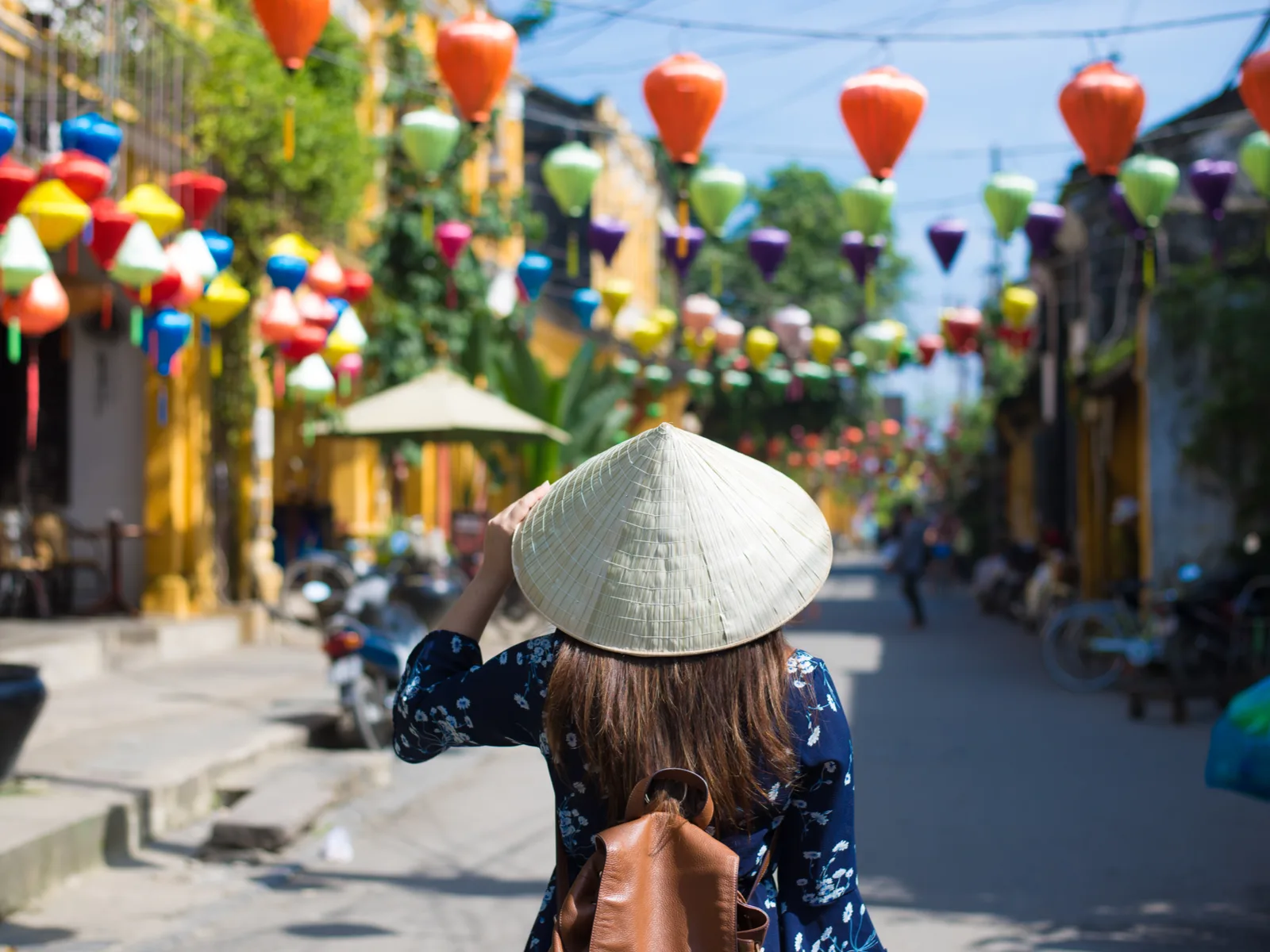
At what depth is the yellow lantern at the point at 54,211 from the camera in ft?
22.4

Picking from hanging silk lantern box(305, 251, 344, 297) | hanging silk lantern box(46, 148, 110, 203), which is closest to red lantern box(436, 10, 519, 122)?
hanging silk lantern box(46, 148, 110, 203)

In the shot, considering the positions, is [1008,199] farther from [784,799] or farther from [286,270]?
[784,799]

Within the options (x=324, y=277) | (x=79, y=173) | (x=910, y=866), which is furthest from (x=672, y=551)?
(x=324, y=277)

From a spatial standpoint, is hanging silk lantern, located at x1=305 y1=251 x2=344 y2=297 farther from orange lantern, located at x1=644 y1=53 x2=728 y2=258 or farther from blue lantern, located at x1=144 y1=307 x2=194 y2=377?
orange lantern, located at x1=644 y1=53 x2=728 y2=258

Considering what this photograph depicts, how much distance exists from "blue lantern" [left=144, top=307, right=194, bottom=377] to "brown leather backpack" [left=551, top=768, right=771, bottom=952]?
23.4 feet

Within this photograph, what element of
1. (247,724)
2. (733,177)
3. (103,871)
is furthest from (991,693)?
(103,871)

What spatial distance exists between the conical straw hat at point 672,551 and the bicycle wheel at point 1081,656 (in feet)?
37.8

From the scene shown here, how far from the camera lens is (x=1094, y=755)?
966cm

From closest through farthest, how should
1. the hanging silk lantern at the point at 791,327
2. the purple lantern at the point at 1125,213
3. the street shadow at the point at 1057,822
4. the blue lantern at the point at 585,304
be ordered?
the street shadow at the point at 1057,822 < the purple lantern at the point at 1125,213 < the blue lantern at the point at 585,304 < the hanging silk lantern at the point at 791,327

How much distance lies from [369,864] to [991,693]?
7711 mm

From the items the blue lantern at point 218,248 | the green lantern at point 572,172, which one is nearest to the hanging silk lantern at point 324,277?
the blue lantern at point 218,248

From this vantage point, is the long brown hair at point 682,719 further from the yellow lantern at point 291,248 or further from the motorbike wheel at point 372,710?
the yellow lantern at point 291,248

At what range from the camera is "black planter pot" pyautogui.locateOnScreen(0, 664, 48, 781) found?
6.53 m

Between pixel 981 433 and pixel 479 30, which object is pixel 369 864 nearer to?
pixel 479 30
